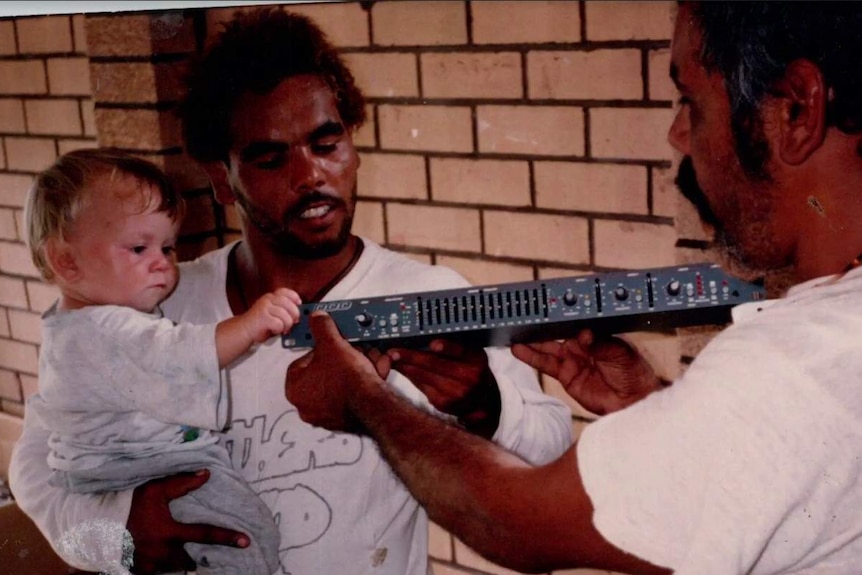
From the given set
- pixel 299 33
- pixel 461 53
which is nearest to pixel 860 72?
pixel 461 53

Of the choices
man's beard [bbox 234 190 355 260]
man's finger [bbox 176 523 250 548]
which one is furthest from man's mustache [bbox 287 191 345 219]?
man's finger [bbox 176 523 250 548]

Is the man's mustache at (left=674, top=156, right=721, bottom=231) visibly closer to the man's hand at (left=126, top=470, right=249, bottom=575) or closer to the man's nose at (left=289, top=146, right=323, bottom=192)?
the man's nose at (left=289, top=146, right=323, bottom=192)

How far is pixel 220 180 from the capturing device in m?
0.84

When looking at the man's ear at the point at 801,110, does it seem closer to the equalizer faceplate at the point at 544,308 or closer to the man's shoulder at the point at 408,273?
the equalizer faceplate at the point at 544,308

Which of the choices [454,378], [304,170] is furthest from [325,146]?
[454,378]

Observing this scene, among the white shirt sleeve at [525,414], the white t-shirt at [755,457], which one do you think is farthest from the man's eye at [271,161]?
the white t-shirt at [755,457]

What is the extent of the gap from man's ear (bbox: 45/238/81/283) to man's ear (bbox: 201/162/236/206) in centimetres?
14

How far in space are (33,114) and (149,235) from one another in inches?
8.6

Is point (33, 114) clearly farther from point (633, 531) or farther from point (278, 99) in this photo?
point (633, 531)

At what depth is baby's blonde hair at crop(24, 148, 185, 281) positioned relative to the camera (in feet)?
2.61

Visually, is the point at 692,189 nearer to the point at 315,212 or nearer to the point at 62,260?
the point at 315,212

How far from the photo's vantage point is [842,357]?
65 cm

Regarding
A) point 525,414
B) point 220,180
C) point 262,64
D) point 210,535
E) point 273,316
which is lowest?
point 210,535

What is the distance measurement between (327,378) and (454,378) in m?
0.11
